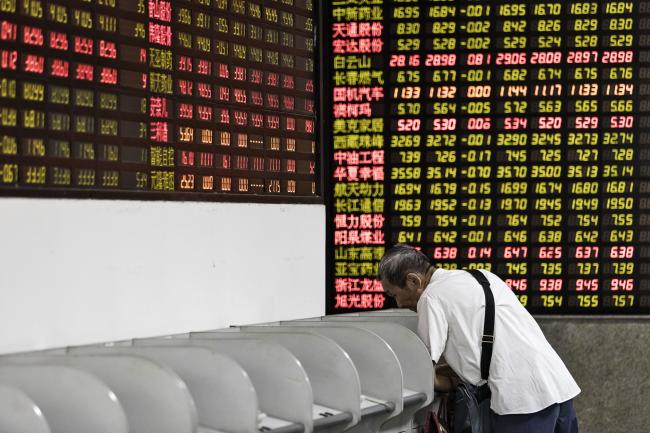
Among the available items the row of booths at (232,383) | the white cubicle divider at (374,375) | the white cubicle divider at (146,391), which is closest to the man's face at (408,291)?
the row of booths at (232,383)

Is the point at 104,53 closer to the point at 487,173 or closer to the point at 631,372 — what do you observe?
the point at 487,173

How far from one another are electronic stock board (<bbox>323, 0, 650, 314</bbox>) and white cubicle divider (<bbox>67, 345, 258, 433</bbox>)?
242 cm

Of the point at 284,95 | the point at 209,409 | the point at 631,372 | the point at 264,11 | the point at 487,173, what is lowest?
the point at 631,372

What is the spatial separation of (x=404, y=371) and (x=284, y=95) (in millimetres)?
1415

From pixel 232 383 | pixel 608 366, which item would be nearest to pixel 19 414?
pixel 232 383

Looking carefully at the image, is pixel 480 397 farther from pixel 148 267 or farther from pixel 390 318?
pixel 148 267

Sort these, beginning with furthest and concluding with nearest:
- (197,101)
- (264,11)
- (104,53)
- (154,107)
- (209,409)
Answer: (264,11), (197,101), (154,107), (104,53), (209,409)

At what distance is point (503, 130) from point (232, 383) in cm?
295

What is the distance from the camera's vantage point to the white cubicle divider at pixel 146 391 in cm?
285

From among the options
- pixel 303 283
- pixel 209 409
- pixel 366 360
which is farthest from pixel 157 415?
pixel 303 283

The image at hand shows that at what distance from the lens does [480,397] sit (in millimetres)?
4145

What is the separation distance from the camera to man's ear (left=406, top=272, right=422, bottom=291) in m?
4.29

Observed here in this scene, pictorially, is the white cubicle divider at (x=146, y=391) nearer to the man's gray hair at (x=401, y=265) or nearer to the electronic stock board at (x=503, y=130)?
the man's gray hair at (x=401, y=265)

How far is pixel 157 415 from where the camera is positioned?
2.91 m
